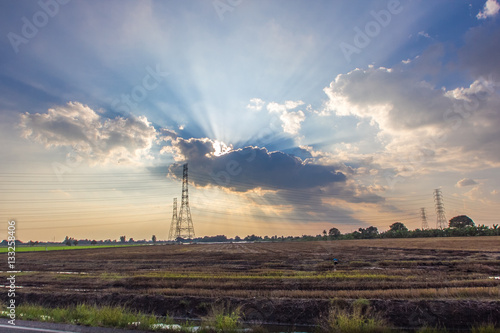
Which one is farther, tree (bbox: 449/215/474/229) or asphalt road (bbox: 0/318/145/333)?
tree (bbox: 449/215/474/229)

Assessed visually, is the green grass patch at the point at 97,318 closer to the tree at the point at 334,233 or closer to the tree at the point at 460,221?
the tree at the point at 334,233

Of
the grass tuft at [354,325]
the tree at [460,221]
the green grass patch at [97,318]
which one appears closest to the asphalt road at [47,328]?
the green grass patch at [97,318]

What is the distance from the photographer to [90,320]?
35.1 feet

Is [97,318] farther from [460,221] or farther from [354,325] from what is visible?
[460,221]

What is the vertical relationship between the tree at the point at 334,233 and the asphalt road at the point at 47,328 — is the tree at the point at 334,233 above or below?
below

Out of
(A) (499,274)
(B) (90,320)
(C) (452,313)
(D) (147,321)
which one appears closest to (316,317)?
(C) (452,313)

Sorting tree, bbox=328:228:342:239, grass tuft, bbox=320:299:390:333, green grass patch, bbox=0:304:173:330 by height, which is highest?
green grass patch, bbox=0:304:173:330

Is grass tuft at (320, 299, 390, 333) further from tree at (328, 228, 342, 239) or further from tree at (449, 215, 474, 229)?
tree at (449, 215, 474, 229)

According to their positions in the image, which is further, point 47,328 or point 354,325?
point 47,328

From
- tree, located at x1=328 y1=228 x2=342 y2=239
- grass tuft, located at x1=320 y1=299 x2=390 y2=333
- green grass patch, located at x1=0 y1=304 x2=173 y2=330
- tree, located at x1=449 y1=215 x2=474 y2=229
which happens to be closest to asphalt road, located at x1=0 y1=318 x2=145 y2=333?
green grass patch, located at x1=0 y1=304 x2=173 y2=330

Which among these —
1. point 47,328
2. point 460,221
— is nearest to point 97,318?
point 47,328

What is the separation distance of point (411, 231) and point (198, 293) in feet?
497

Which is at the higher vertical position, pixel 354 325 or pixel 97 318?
pixel 97 318

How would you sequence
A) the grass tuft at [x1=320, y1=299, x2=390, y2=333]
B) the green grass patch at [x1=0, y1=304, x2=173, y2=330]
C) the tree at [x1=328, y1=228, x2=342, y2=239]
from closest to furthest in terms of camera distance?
the grass tuft at [x1=320, y1=299, x2=390, y2=333] → the green grass patch at [x1=0, y1=304, x2=173, y2=330] → the tree at [x1=328, y1=228, x2=342, y2=239]
